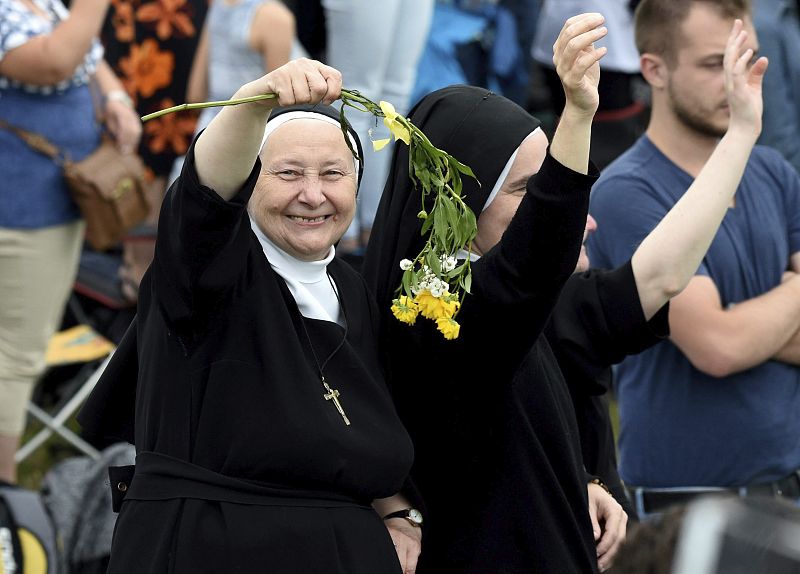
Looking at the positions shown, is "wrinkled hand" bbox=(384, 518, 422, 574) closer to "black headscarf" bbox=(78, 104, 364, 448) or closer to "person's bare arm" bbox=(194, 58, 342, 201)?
"black headscarf" bbox=(78, 104, 364, 448)

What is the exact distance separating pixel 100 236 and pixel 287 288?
8.56 feet

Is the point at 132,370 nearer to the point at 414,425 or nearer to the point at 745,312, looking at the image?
the point at 414,425

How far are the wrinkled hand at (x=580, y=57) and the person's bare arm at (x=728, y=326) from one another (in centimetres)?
133

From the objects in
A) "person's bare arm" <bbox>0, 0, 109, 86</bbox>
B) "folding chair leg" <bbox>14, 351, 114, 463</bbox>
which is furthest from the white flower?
"folding chair leg" <bbox>14, 351, 114, 463</bbox>

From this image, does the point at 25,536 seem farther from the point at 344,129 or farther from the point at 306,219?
the point at 344,129

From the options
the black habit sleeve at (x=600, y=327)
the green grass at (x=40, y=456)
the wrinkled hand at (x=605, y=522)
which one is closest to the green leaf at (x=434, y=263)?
the black habit sleeve at (x=600, y=327)

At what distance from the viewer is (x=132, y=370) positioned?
10.2 feet

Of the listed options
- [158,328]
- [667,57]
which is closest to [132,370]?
[158,328]

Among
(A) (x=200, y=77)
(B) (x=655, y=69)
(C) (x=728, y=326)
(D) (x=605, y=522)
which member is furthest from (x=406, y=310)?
(A) (x=200, y=77)

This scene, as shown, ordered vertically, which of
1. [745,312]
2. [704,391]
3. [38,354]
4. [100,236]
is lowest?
[38,354]

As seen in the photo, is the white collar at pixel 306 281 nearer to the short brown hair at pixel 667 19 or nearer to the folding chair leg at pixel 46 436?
the short brown hair at pixel 667 19

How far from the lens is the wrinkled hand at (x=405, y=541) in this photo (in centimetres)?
305

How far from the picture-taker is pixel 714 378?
4.19 meters

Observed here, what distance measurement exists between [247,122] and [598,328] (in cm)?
125
